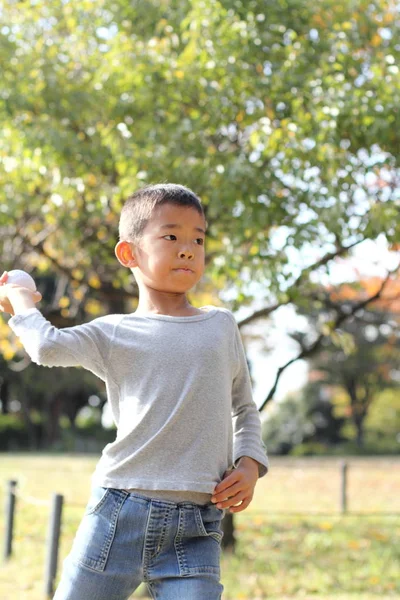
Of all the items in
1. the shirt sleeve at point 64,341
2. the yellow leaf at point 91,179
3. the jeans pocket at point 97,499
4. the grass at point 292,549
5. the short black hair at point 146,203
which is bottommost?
the grass at point 292,549

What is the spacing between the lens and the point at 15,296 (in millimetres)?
2418

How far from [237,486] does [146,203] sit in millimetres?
818

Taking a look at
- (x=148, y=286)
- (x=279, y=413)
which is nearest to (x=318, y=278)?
(x=148, y=286)

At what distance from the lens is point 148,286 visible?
8.16 feet

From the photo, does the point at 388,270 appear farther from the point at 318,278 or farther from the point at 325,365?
the point at 325,365

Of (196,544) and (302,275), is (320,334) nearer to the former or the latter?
(302,275)

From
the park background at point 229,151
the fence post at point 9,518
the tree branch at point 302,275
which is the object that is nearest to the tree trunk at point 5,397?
the park background at point 229,151

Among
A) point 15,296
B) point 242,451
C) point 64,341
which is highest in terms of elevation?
point 15,296

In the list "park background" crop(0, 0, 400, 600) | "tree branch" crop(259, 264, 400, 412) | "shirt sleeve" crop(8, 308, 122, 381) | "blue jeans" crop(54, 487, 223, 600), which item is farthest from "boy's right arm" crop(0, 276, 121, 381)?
"tree branch" crop(259, 264, 400, 412)

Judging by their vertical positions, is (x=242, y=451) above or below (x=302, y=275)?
below

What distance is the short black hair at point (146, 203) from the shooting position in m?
2.45

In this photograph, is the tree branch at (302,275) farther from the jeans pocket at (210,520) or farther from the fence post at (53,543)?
the jeans pocket at (210,520)

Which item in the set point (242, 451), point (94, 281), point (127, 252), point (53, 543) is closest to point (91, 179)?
point (94, 281)

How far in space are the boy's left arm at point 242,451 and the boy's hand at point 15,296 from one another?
1.94ft
